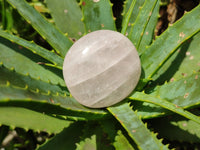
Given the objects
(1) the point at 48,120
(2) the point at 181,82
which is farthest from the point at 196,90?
(1) the point at 48,120

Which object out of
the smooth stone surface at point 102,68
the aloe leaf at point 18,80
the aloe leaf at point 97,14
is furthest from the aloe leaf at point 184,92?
the aloe leaf at point 18,80

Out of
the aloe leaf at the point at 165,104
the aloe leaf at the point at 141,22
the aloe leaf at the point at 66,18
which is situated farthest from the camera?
the aloe leaf at the point at 66,18

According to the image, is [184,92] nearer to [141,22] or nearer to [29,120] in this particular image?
[141,22]

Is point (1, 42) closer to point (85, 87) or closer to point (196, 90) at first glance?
point (85, 87)

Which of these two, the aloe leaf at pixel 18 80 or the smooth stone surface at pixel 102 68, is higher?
the smooth stone surface at pixel 102 68

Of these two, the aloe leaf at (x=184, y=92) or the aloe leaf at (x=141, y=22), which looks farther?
the aloe leaf at (x=141, y=22)

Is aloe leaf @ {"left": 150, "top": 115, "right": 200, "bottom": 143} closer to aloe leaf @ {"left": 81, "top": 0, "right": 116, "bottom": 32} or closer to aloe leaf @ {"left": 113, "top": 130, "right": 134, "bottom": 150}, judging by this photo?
aloe leaf @ {"left": 113, "top": 130, "right": 134, "bottom": 150}

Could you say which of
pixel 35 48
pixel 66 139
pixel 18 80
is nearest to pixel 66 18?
pixel 35 48

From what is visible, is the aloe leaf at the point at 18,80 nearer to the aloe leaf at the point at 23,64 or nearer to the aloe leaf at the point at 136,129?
the aloe leaf at the point at 23,64
